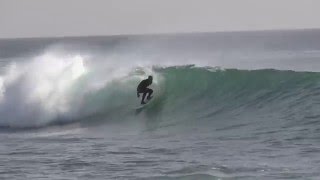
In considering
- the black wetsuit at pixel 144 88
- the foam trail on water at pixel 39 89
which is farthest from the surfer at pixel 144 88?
the foam trail on water at pixel 39 89

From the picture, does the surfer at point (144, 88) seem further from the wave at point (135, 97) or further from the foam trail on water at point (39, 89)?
the foam trail on water at point (39, 89)

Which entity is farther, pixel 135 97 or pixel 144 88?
pixel 135 97

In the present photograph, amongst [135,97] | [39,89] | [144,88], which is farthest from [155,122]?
[39,89]

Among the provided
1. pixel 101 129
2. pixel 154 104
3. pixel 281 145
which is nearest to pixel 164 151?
pixel 281 145

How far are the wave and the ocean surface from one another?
33 mm

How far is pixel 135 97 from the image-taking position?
22.7m

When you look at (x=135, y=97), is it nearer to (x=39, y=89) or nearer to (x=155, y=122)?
(x=155, y=122)

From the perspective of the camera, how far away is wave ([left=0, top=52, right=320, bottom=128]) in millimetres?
20516

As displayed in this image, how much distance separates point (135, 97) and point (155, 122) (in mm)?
2736

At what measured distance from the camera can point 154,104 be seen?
22.0 meters

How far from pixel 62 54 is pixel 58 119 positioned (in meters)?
5.78

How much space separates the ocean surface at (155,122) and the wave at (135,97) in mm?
33

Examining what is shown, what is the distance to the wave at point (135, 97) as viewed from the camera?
2052cm

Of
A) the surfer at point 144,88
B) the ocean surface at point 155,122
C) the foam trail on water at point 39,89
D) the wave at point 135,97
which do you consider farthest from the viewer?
the foam trail on water at point 39,89
